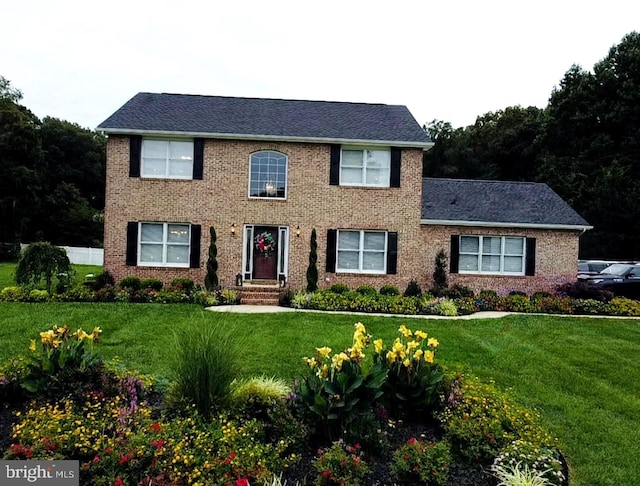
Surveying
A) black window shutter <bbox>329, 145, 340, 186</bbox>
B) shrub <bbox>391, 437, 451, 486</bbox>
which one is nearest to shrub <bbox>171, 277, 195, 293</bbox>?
black window shutter <bbox>329, 145, 340, 186</bbox>

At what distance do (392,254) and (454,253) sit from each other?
7.77 feet

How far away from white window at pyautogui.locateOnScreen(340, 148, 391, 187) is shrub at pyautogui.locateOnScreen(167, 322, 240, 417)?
1164 cm

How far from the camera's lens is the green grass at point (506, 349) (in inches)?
183

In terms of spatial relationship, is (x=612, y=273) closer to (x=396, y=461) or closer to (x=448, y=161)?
(x=396, y=461)

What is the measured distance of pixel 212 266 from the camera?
14641 mm

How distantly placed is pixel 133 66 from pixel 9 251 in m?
16.9

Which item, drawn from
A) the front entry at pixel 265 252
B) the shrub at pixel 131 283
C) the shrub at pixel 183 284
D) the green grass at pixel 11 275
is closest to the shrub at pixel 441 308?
the front entry at pixel 265 252

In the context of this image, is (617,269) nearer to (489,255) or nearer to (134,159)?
(489,255)

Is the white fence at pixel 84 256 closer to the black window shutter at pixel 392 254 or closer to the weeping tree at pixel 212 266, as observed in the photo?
the weeping tree at pixel 212 266

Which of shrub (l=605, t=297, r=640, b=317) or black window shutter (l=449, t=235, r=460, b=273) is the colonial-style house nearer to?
black window shutter (l=449, t=235, r=460, b=273)

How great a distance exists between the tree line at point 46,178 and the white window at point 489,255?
33621 millimetres

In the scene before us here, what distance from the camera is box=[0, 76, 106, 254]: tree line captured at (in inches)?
1359

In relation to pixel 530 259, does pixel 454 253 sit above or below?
above

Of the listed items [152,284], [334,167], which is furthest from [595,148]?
[152,284]
